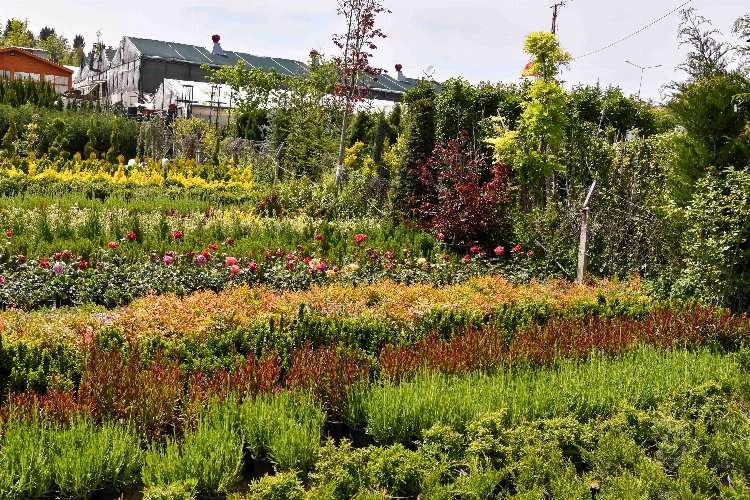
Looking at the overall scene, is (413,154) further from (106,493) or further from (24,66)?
(24,66)

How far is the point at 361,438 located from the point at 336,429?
0.80 feet

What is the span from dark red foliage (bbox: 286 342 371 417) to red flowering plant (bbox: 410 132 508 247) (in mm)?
6194

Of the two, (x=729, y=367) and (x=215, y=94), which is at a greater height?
(x=215, y=94)

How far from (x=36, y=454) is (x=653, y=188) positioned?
9913mm

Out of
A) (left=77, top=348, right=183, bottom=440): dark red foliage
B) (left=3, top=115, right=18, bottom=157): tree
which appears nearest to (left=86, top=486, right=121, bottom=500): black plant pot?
(left=77, top=348, right=183, bottom=440): dark red foliage

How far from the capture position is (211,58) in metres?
38.9

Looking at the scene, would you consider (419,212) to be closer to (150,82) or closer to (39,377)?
(39,377)

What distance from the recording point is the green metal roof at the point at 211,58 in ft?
125

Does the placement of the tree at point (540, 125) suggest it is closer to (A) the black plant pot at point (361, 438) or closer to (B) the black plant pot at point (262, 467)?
(A) the black plant pot at point (361, 438)

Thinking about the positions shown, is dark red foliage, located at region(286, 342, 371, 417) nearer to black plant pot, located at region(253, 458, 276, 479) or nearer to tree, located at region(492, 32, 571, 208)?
black plant pot, located at region(253, 458, 276, 479)

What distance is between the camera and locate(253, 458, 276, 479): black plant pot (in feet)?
13.6

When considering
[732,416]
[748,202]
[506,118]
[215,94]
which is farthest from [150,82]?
[732,416]

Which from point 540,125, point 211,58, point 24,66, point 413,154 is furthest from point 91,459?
point 24,66

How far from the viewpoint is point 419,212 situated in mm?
12234
